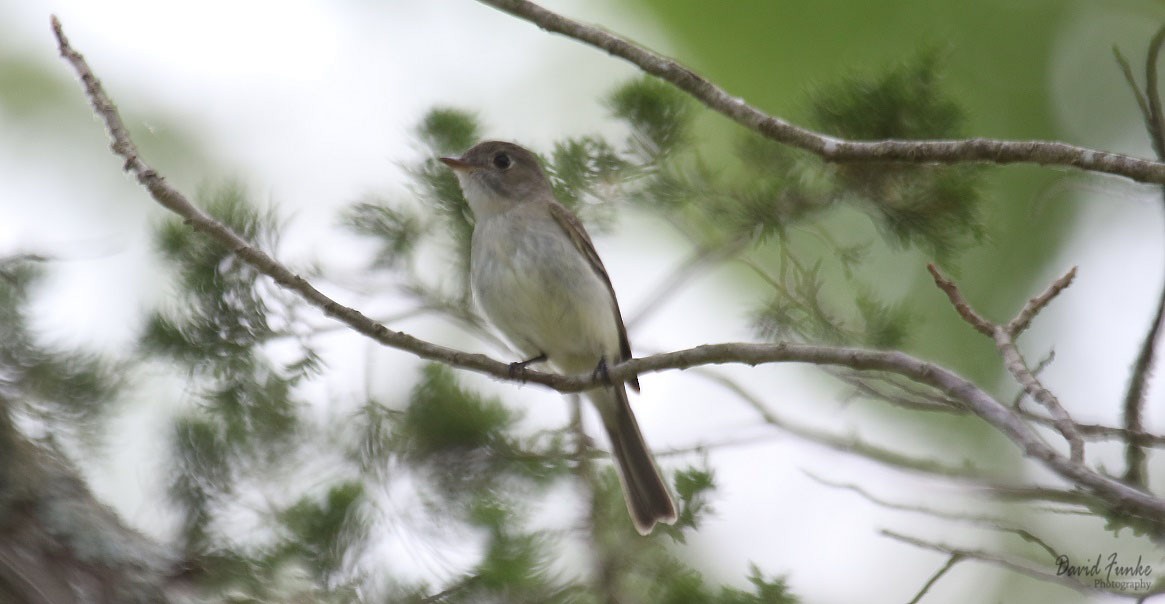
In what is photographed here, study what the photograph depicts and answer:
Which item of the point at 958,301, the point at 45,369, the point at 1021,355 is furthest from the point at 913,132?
the point at 45,369

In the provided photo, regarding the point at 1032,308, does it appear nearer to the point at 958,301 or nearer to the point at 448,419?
the point at 958,301

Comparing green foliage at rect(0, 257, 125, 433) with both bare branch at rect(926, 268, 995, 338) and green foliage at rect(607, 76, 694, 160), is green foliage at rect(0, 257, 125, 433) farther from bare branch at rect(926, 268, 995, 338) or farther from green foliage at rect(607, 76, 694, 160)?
bare branch at rect(926, 268, 995, 338)

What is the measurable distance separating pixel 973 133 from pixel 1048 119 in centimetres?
301

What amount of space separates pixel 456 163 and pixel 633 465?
4.12ft

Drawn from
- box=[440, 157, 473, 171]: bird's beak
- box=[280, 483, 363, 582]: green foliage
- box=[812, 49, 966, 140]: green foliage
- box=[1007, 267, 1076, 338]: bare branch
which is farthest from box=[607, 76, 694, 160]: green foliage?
box=[280, 483, 363, 582]: green foliage

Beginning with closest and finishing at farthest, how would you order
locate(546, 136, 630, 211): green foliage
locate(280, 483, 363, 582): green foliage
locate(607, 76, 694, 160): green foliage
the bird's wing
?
locate(280, 483, 363, 582): green foliage, locate(607, 76, 694, 160): green foliage, locate(546, 136, 630, 211): green foliage, the bird's wing

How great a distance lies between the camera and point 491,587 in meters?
2.92

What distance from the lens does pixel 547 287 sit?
4.14m

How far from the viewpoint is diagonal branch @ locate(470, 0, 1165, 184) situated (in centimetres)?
278

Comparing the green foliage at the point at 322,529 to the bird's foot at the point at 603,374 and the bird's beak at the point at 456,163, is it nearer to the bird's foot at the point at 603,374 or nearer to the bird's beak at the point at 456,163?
the bird's foot at the point at 603,374

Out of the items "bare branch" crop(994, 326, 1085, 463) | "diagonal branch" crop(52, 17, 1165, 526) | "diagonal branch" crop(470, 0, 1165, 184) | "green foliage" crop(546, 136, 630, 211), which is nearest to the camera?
"diagonal branch" crop(52, 17, 1165, 526)

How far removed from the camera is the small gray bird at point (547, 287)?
13.4 feet

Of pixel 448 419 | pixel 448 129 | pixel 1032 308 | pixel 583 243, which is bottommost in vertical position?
pixel 1032 308

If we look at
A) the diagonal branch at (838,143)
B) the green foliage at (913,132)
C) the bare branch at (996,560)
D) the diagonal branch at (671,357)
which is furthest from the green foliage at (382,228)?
the bare branch at (996,560)
